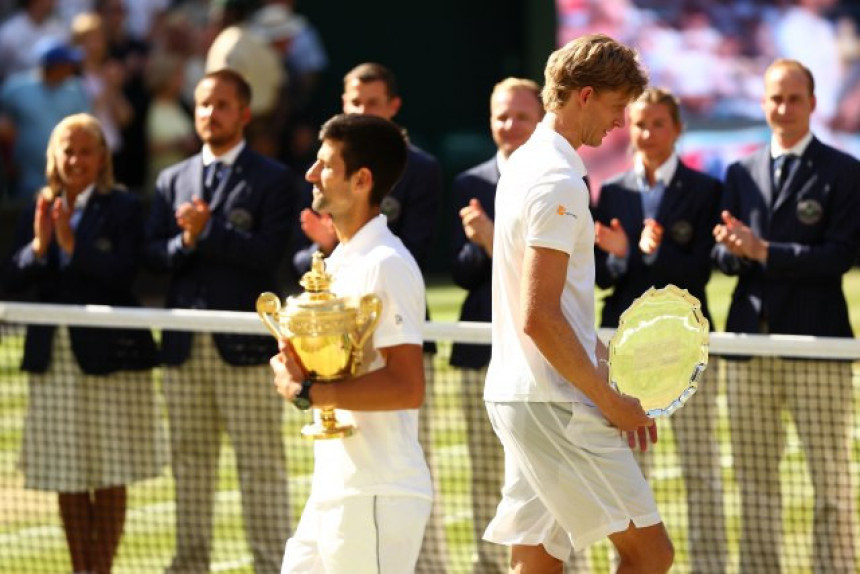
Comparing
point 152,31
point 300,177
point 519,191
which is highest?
point 152,31

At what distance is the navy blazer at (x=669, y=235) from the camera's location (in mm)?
8594

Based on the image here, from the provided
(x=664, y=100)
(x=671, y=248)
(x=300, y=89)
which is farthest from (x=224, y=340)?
(x=300, y=89)

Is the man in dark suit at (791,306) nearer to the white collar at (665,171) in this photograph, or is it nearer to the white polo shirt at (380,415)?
the white collar at (665,171)

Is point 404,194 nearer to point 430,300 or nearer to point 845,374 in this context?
point 845,374

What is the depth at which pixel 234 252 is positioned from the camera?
882cm

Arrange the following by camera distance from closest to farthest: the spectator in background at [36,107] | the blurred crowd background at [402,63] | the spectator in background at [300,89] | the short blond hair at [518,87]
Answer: the short blond hair at [518,87], the spectator in background at [36,107], the blurred crowd background at [402,63], the spectator in background at [300,89]

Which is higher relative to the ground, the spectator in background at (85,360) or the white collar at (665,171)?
the white collar at (665,171)

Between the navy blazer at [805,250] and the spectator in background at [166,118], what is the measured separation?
37.5 feet

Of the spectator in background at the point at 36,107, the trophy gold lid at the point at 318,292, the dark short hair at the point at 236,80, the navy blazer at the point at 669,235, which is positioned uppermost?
the spectator in background at the point at 36,107

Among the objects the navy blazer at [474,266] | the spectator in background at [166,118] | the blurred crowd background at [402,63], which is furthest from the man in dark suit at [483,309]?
the spectator in background at [166,118]

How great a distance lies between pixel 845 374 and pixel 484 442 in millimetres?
1688

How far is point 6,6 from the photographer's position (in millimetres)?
19594

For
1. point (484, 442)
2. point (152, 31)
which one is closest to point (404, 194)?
point (484, 442)

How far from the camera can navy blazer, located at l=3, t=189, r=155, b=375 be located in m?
9.02
